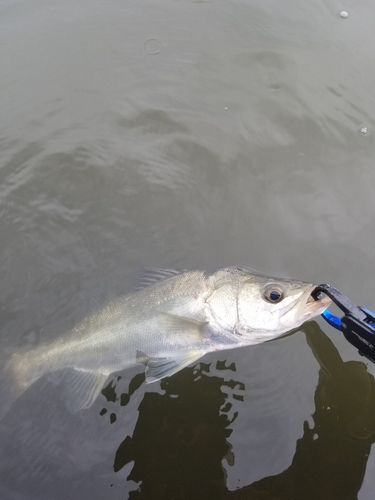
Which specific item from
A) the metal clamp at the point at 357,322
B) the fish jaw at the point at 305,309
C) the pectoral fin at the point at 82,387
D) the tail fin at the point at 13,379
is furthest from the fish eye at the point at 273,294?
the tail fin at the point at 13,379

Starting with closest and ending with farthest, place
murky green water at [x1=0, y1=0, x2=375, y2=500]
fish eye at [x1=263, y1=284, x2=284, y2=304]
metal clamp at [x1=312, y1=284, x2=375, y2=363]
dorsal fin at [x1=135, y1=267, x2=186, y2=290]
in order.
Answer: metal clamp at [x1=312, y1=284, x2=375, y2=363] < fish eye at [x1=263, y1=284, x2=284, y2=304] < murky green water at [x1=0, y1=0, x2=375, y2=500] < dorsal fin at [x1=135, y1=267, x2=186, y2=290]

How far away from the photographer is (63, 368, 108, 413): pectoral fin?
3914mm

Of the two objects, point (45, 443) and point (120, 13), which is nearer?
point (45, 443)

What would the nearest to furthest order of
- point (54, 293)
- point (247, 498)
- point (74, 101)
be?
point (247, 498) → point (54, 293) → point (74, 101)

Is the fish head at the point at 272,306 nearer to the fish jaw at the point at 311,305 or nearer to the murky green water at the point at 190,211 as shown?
the fish jaw at the point at 311,305

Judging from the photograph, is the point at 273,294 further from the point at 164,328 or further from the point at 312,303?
the point at 164,328

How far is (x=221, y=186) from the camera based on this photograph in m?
5.05

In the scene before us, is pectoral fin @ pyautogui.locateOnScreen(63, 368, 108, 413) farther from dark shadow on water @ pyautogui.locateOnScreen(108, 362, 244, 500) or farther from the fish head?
the fish head

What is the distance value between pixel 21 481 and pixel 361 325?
3.33m

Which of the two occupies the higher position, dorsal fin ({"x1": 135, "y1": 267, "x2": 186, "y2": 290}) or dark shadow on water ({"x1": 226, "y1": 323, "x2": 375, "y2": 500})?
dorsal fin ({"x1": 135, "y1": 267, "x2": 186, "y2": 290})

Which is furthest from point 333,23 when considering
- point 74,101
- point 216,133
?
point 74,101

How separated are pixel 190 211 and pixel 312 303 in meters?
2.17

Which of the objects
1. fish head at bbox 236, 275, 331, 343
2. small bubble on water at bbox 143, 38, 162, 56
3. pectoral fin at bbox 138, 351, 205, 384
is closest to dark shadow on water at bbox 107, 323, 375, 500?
pectoral fin at bbox 138, 351, 205, 384

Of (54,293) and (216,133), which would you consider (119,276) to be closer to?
(54,293)
